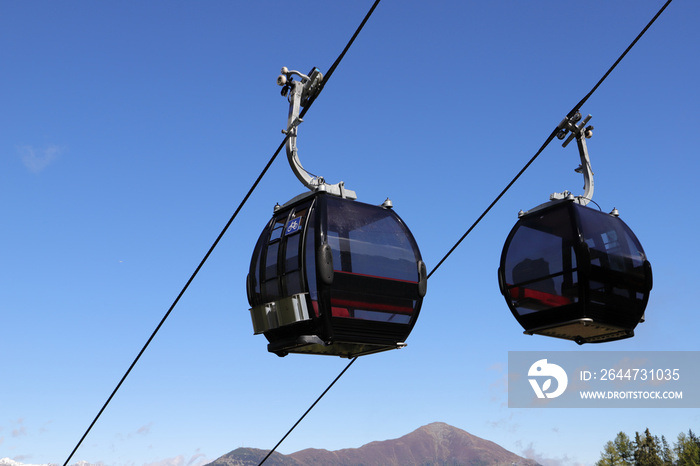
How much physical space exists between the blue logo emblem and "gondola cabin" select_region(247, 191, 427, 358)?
0.04ft

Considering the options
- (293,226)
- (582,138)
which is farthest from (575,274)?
(293,226)

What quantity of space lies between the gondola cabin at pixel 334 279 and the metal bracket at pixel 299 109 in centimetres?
16

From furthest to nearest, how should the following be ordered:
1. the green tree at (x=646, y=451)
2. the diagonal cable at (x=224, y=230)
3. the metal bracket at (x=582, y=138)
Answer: the green tree at (x=646, y=451) < the metal bracket at (x=582, y=138) < the diagonal cable at (x=224, y=230)

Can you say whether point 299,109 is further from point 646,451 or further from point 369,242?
point 646,451

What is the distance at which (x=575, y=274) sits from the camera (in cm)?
949

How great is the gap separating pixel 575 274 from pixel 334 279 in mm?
3523

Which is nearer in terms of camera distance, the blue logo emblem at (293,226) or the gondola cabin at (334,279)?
the gondola cabin at (334,279)

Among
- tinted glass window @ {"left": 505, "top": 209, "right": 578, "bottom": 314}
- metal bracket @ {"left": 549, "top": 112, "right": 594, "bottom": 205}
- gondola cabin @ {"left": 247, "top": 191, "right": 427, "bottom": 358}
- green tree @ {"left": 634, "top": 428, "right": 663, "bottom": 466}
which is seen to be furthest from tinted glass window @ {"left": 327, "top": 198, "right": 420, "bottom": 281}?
green tree @ {"left": 634, "top": 428, "right": 663, "bottom": 466}

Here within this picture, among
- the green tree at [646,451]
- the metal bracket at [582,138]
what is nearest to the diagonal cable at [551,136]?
the metal bracket at [582,138]

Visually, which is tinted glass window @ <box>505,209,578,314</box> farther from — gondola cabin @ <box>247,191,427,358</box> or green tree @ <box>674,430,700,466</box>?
green tree @ <box>674,430,700,466</box>

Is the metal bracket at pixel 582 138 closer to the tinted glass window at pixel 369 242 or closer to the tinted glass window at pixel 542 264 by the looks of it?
the tinted glass window at pixel 542 264

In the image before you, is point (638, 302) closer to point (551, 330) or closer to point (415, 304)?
point (551, 330)

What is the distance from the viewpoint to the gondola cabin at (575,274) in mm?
9508

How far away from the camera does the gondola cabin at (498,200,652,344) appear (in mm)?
9508
